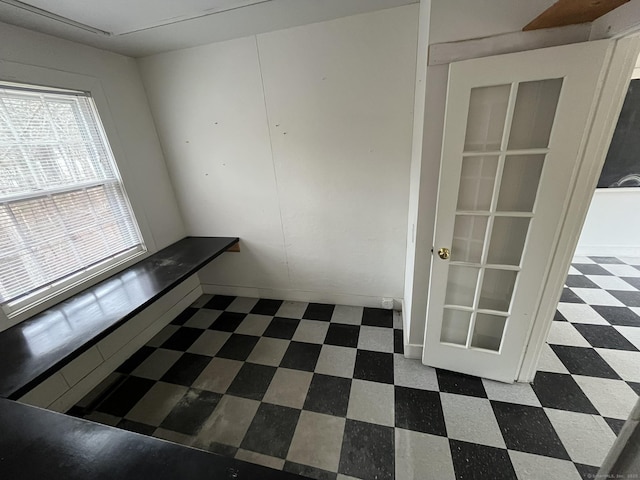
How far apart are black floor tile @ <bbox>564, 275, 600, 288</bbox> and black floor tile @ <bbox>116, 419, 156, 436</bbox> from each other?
12.8ft

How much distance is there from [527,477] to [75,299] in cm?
→ 288

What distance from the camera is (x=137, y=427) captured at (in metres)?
1.58

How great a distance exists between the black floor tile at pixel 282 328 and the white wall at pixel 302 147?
14.1 inches

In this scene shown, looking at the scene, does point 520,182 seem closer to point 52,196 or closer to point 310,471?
point 310,471

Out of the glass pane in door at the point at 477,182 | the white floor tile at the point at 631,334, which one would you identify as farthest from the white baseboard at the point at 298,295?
the white floor tile at the point at 631,334

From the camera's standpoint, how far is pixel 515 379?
1.68m

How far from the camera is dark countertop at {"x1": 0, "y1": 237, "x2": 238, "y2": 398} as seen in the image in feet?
4.03

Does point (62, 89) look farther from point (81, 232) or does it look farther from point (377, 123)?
point (377, 123)

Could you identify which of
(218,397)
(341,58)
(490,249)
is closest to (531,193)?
(490,249)

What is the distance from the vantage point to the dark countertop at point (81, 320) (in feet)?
4.03

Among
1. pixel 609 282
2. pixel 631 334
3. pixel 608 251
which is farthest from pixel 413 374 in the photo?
pixel 608 251

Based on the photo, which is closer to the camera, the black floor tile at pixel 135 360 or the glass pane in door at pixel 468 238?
the glass pane in door at pixel 468 238

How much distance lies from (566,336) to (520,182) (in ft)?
5.02

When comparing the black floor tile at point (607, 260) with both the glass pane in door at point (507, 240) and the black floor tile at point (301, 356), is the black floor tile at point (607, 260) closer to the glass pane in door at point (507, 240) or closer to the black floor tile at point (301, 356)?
the glass pane in door at point (507, 240)
